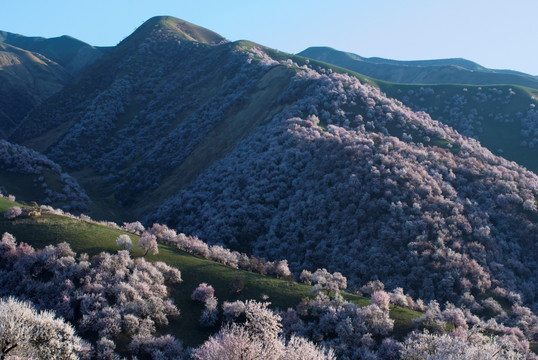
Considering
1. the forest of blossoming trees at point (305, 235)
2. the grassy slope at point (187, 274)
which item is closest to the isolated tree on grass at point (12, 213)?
the forest of blossoming trees at point (305, 235)

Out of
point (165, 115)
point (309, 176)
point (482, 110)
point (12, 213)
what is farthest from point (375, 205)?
point (165, 115)

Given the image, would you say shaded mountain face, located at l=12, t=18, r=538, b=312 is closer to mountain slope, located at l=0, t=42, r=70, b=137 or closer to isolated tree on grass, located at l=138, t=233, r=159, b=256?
isolated tree on grass, located at l=138, t=233, r=159, b=256

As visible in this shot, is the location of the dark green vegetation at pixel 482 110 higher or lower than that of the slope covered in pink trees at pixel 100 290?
higher

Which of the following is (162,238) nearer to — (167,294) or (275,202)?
(167,294)

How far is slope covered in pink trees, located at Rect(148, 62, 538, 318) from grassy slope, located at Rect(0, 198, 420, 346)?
562 inches

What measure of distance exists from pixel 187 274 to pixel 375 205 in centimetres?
3111

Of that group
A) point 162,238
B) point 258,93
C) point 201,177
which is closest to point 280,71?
point 258,93

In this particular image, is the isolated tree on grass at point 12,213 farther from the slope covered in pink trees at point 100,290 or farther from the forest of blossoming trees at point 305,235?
the slope covered in pink trees at point 100,290

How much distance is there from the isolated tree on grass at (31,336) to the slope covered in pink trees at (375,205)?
35.9 m

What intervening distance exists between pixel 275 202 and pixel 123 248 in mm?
31956

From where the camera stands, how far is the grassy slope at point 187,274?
34122 millimetres

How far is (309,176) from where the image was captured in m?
69.7

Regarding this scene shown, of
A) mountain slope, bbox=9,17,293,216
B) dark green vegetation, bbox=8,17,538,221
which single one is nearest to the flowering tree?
dark green vegetation, bbox=8,17,538,221

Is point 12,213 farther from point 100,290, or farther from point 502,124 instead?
point 502,124
